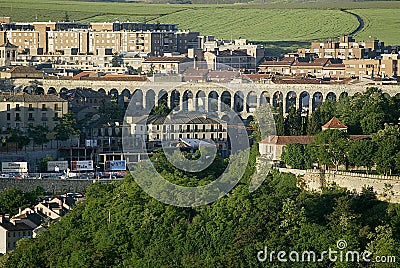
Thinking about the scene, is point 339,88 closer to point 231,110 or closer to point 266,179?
point 231,110

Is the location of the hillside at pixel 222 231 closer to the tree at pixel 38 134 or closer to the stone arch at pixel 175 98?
the tree at pixel 38 134

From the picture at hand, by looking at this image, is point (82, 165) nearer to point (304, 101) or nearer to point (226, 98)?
point (226, 98)

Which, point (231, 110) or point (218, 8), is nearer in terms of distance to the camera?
point (231, 110)

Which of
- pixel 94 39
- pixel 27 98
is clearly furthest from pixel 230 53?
pixel 27 98

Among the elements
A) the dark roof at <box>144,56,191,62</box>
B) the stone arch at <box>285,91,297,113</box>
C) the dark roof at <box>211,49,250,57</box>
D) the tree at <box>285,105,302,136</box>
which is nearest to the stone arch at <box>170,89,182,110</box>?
the stone arch at <box>285,91,297,113</box>

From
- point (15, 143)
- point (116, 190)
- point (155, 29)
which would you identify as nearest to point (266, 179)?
point (116, 190)
